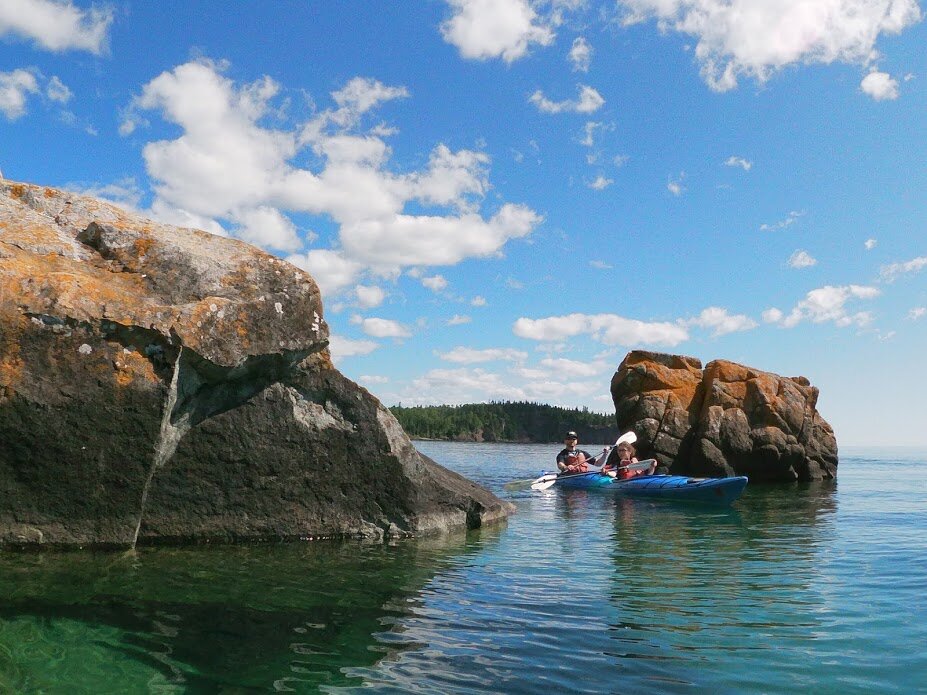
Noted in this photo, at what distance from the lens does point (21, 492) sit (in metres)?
9.05

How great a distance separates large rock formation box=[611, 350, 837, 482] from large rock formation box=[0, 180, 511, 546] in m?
21.8

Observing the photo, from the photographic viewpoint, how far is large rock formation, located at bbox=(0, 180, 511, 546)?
8.94 meters

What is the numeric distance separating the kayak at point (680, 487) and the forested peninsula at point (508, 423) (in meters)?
113

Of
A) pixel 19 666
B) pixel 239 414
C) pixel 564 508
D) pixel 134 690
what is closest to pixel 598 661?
pixel 134 690

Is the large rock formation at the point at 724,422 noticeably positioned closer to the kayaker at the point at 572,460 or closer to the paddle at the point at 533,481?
the paddle at the point at 533,481

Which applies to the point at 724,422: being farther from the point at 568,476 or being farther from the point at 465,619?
the point at 465,619

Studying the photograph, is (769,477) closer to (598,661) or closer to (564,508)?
(564,508)

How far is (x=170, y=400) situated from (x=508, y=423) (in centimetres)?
13825

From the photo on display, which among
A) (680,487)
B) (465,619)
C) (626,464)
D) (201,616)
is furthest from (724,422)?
(201,616)

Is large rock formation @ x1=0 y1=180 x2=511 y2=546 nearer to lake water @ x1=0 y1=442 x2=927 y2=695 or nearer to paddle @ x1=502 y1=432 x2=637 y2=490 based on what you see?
lake water @ x1=0 y1=442 x2=927 y2=695

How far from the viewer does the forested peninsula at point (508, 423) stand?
138625mm

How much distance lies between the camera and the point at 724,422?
31.4 metres

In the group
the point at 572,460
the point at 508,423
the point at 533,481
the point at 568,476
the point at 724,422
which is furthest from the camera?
the point at 508,423

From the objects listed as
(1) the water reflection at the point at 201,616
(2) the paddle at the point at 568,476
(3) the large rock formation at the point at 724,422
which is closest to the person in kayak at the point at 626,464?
(2) the paddle at the point at 568,476
